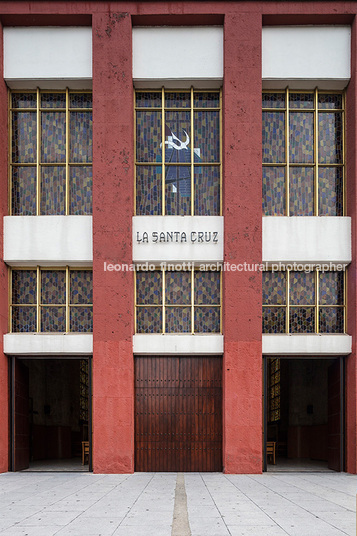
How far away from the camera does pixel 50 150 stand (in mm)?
14109

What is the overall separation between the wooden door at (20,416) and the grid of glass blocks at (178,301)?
3.69 meters

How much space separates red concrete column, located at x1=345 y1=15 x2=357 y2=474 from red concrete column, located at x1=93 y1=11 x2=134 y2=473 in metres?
5.91

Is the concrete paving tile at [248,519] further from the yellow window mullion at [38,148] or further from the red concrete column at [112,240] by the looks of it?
the yellow window mullion at [38,148]

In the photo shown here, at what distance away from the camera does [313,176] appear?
14047mm

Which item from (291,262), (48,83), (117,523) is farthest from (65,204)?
(117,523)

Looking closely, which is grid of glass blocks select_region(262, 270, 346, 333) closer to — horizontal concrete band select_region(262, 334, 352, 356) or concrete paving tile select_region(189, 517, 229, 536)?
horizontal concrete band select_region(262, 334, 352, 356)

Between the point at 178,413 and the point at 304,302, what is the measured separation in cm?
470

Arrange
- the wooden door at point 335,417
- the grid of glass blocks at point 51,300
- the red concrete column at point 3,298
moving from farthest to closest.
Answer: the grid of glass blocks at point 51,300 → the wooden door at point 335,417 → the red concrete column at point 3,298

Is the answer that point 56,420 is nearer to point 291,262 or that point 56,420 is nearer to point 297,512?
point 291,262

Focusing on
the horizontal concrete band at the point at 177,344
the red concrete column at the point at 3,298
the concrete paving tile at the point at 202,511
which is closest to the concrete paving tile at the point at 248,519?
the concrete paving tile at the point at 202,511

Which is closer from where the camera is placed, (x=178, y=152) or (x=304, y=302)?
(x=304, y=302)

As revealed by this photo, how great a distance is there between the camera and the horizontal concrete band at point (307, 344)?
13258 millimetres

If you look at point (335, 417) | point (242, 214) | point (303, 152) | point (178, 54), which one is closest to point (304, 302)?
point (242, 214)

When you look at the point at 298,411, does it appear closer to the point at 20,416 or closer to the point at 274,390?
the point at 274,390
